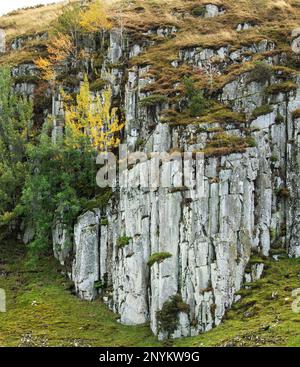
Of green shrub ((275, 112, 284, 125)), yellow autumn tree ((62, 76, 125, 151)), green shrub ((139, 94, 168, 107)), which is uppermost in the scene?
green shrub ((139, 94, 168, 107))

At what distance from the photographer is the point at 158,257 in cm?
5556

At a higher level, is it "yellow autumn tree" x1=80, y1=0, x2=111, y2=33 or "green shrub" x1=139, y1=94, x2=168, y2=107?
"yellow autumn tree" x1=80, y1=0, x2=111, y2=33

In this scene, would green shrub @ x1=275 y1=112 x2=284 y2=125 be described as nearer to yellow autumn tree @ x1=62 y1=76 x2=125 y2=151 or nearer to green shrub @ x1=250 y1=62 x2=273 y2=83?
green shrub @ x1=250 y1=62 x2=273 y2=83

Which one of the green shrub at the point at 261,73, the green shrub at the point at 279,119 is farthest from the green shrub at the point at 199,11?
the green shrub at the point at 279,119

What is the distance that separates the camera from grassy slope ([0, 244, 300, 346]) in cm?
4741

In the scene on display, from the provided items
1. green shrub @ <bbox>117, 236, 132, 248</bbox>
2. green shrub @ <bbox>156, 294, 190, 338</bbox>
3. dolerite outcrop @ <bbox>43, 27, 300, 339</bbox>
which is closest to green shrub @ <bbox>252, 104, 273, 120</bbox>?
dolerite outcrop @ <bbox>43, 27, 300, 339</bbox>

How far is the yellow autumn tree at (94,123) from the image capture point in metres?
67.9

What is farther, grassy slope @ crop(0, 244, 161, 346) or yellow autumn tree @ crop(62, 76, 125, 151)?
yellow autumn tree @ crop(62, 76, 125, 151)

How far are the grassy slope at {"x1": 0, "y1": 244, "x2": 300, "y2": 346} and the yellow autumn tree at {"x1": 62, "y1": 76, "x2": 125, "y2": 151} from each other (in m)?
12.9

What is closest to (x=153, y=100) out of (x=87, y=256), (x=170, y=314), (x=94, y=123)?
(x=94, y=123)

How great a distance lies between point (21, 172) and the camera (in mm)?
70562

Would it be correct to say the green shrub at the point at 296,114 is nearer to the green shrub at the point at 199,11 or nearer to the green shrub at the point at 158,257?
the green shrub at the point at 158,257

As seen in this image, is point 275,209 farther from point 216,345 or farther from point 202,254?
point 216,345

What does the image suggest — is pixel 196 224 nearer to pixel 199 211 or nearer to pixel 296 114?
pixel 199 211
